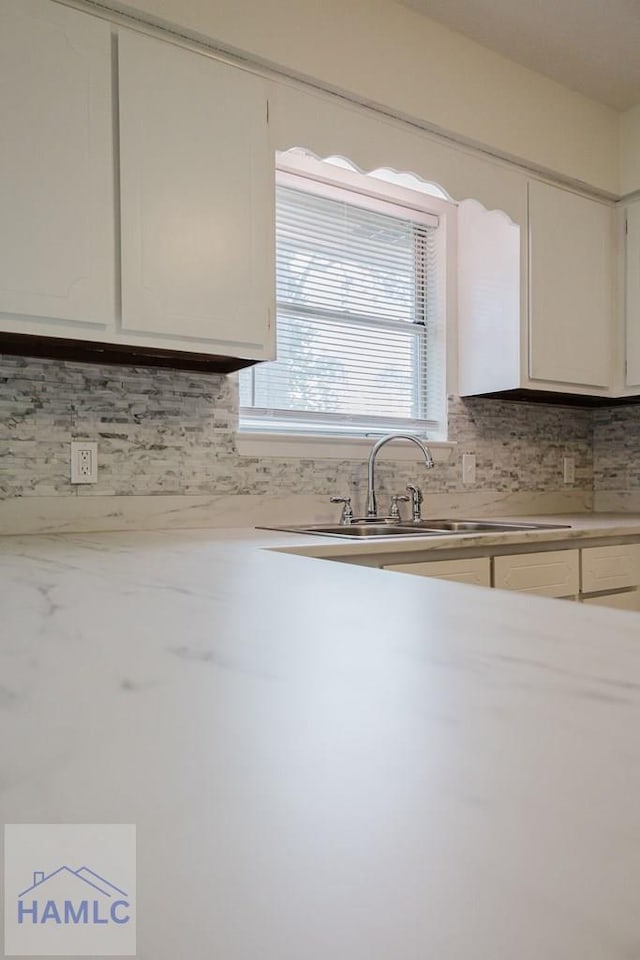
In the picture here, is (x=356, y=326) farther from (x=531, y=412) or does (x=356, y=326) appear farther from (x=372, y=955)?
(x=372, y=955)

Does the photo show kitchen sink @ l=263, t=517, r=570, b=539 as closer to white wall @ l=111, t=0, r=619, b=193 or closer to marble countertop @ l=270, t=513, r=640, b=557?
marble countertop @ l=270, t=513, r=640, b=557

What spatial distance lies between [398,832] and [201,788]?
105mm

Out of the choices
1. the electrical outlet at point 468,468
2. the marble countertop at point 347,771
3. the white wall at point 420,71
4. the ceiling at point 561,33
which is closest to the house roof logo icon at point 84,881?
the marble countertop at point 347,771

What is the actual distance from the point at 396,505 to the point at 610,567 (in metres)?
0.78

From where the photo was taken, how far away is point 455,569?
82.0 inches

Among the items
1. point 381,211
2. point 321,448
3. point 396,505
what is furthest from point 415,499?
Answer: point 381,211

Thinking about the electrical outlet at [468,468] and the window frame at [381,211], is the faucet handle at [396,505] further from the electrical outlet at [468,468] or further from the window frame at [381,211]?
the electrical outlet at [468,468]

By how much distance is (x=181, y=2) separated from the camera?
191 centimetres

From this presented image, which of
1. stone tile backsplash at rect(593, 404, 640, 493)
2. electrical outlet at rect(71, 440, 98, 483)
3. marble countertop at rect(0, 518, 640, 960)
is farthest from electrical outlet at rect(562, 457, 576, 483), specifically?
marble countertop at rect(0, 518, 640, 960)

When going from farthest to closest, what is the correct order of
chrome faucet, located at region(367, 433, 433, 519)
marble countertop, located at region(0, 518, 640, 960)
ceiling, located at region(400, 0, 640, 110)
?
chrome faucet, located at region(367, 433, 433, 519)
ceiling, located at region(400, 0, 640, 110)
marble countertop, located at region(0, 518, 640, 960)

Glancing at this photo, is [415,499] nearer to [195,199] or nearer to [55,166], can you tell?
[195,199]

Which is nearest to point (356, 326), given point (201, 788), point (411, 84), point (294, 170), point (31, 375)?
point (294, 170)

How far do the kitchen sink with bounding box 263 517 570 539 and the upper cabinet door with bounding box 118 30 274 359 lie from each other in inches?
26.6

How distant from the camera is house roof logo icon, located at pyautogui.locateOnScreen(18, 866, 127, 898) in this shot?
0.29m
